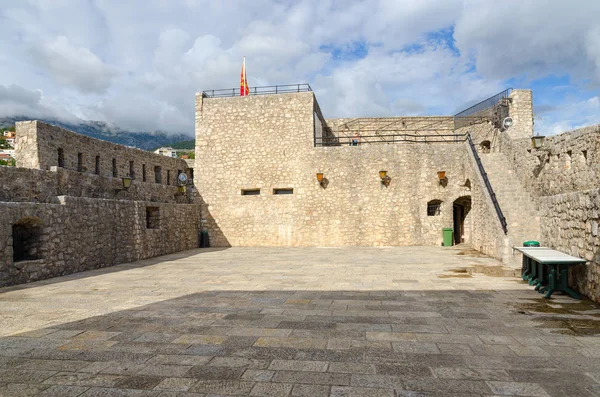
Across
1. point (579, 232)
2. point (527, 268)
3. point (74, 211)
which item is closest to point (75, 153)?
point (74, 211)

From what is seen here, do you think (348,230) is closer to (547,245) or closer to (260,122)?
(260,122)

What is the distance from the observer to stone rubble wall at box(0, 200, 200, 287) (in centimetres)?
820

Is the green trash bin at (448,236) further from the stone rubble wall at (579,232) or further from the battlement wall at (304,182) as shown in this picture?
the stone rubble wall at (579,232)

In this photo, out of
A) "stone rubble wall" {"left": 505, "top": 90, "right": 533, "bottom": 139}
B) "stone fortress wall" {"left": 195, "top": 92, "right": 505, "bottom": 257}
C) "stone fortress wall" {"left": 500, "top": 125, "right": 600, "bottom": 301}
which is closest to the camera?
"stone fortress wall" {"left": 500, "top": 125, "right": 600, "bottom": 301}

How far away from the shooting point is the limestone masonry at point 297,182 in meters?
11.6

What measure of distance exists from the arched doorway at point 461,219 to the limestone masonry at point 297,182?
48 mm

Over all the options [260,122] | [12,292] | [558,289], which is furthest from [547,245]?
[260,122]

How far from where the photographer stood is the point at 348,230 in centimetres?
1641

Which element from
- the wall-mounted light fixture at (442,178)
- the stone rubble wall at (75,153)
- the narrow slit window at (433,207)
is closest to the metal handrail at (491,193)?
the wall-mounted light fixture at (442,178)

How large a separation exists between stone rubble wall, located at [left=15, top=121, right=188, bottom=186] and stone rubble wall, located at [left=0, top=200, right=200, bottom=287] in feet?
6.17

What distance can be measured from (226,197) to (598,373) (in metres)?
15.1

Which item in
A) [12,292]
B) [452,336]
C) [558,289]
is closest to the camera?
[452,336]

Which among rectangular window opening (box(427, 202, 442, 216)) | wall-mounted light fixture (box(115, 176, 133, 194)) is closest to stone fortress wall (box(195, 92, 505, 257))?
rectangular window opening (box(427, 202, 442, 216))

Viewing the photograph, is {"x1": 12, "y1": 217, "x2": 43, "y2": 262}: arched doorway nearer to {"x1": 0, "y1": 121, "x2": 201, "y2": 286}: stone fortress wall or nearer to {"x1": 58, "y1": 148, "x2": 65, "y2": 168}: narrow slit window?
{"x1": 0, "y1": 121, "x2": 201, "y2": 286}: stone fortress wall
